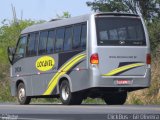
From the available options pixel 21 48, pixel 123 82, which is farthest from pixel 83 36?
pixel 21 48

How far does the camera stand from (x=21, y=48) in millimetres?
22500

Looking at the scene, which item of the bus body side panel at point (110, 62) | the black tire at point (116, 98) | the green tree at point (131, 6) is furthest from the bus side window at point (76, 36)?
the green tree at point (131, 6)

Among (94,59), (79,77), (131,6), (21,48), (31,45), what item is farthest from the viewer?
(131,6)

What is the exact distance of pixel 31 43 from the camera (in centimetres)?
2195

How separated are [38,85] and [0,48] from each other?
225 feet

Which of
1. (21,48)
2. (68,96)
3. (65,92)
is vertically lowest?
(68,96)

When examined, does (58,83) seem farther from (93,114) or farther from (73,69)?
(93,114)

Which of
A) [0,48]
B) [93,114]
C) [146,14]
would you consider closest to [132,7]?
[146,14]

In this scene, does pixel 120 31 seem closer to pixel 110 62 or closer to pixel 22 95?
pixel 110 62

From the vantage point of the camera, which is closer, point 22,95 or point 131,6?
point 22,95

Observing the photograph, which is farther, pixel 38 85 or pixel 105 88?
pixel 38 85

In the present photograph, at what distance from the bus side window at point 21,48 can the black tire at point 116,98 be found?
367 cm

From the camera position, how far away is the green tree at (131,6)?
183 ft

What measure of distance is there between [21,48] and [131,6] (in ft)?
117
